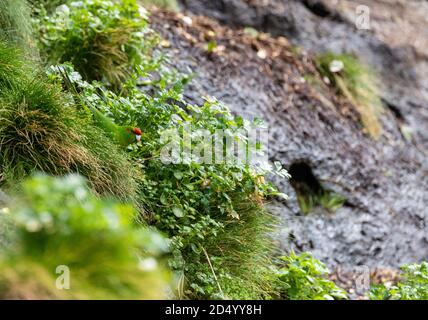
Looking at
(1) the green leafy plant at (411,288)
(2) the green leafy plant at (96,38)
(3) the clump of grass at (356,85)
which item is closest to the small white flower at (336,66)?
(3) the clump of grass at (356,85)

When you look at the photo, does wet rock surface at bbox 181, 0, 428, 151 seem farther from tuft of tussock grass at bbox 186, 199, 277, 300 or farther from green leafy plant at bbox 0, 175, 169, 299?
green leafy plant at bbox 0, 175, 169, 299

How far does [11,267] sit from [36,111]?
1278 millimetres

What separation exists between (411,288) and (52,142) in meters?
2.15

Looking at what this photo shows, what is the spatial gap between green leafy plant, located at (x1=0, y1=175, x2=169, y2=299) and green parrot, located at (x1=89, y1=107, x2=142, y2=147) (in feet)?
4.33

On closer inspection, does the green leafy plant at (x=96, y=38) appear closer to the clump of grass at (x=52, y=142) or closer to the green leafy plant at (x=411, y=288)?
the clump of grass at (x=52, y=142)

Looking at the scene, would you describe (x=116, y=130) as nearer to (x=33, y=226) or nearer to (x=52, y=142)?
(x=52, y=142)

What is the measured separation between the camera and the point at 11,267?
1.70 meters

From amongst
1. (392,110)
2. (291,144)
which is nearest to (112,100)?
(291,144)

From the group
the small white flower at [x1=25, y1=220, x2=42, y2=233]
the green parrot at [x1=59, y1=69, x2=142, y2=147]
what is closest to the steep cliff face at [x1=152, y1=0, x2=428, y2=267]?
the green parrot at [x1=59, y1=69, x2=142, y2=147]

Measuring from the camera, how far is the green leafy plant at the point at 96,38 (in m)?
3.87

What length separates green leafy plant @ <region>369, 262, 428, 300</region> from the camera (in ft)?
10.5

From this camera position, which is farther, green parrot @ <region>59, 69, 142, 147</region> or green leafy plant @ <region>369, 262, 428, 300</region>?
green leafy plant @ <region>369, 262, 428, 300</region>

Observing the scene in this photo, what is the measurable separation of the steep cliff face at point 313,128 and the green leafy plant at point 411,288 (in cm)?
70

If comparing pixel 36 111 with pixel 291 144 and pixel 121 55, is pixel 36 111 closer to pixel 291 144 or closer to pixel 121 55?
pixel 121 55
